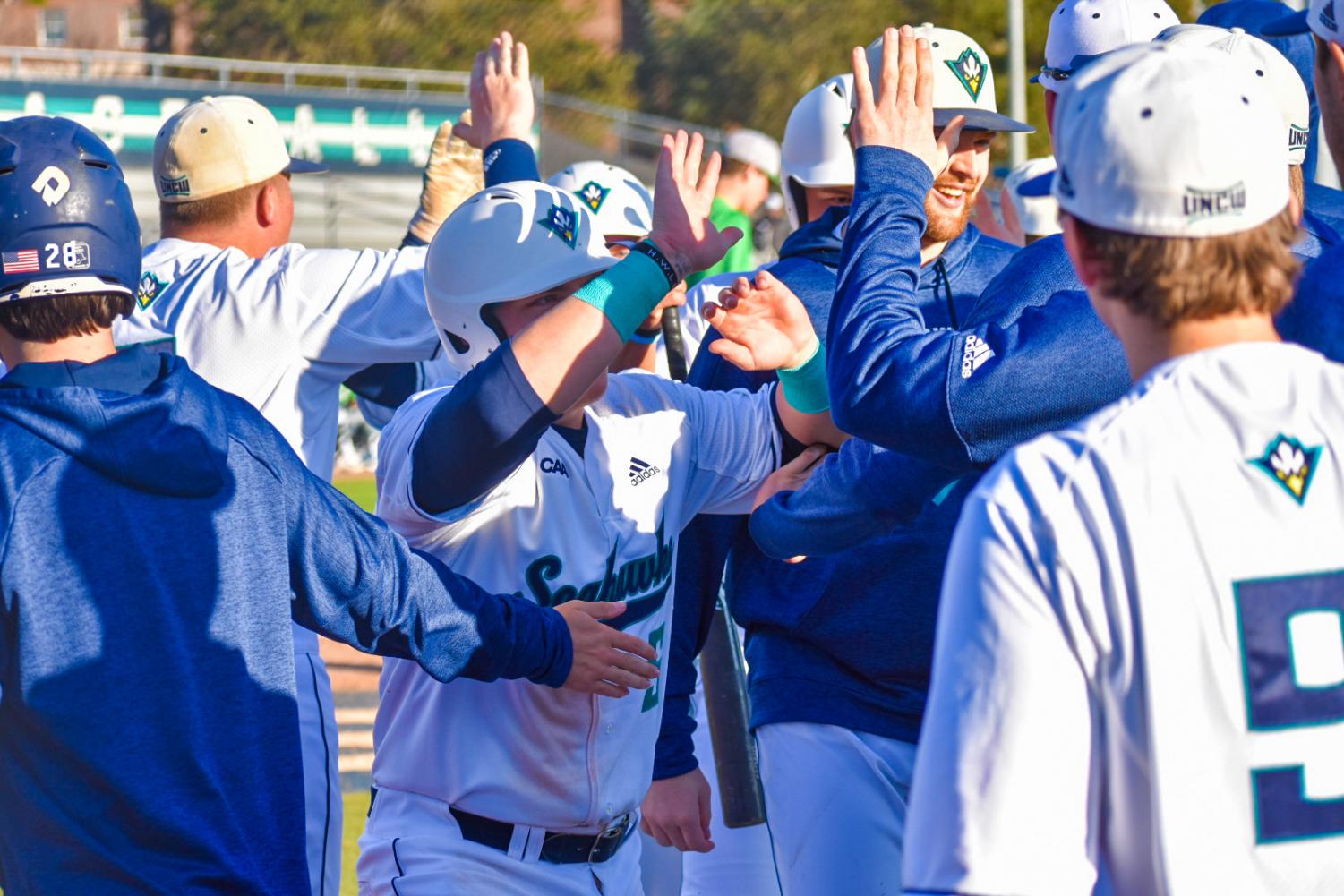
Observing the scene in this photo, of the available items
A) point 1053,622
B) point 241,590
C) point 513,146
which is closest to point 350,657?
point 513,146

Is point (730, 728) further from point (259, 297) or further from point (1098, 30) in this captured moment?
point (1098, 30)

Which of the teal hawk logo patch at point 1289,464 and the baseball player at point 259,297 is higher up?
the teal hawk logo patch at point 1289,464

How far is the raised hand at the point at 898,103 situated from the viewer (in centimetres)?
296

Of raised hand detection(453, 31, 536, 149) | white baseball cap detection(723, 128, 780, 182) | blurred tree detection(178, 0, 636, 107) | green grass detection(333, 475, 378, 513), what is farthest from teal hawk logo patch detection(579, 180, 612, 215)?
blurred tree detection(178, 0, 636, 107)

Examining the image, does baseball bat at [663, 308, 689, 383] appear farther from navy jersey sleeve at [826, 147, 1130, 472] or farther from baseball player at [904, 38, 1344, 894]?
baseball player at [904, 38, 1344, 894]

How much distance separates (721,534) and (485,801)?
1.04 metres

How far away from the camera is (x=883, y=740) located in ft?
12.4

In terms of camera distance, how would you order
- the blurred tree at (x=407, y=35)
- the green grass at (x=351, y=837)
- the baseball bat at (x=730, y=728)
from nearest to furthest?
1. the baseball bat at (x=730, y=728)
2. the green grass at (x=351, y=837)
3. the blurred tree at (x=407, y=35)

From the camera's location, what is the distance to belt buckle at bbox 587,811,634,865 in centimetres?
351

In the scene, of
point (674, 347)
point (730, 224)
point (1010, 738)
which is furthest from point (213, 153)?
point (730, 224)

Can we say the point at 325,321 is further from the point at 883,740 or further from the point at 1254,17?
the point at 1254,17

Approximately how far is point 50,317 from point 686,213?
124 centimetres

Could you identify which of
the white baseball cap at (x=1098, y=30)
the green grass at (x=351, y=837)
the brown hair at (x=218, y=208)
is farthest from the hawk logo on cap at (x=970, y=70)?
the green grass at (x=351, y=837)

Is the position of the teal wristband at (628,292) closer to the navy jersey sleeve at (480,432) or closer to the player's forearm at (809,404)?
the navy jersey sleeve at (480,432)
